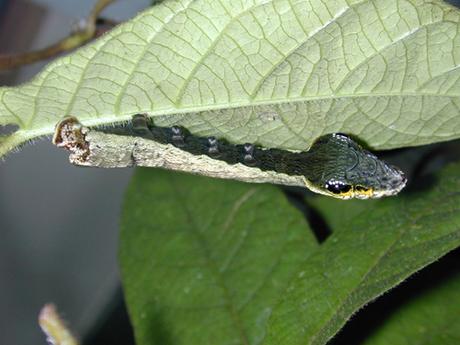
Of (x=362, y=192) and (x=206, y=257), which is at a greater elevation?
(x=362, y=192)

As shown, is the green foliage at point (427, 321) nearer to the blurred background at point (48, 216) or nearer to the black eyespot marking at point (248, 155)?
the black eyespot marking at point (248, 155)

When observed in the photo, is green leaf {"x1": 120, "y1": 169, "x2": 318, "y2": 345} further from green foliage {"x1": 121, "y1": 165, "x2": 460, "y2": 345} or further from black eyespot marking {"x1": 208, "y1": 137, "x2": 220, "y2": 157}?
black eyespot marking {"x1": 208, "y1": 137, "x2": 220, "y2": 157}

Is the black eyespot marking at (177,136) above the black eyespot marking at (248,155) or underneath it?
above

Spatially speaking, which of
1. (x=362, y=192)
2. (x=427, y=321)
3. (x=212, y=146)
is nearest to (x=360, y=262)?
(x=362, y=192)

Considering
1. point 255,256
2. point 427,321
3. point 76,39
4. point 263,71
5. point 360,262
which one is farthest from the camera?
point 76,39

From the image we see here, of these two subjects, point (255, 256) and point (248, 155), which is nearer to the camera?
point (248, 155)

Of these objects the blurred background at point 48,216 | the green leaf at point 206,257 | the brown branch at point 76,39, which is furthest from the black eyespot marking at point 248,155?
the blurred background at point 48,216

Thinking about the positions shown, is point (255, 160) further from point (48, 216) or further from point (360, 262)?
point (48, 216)
